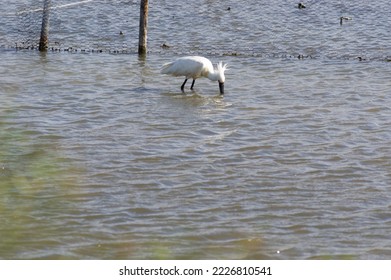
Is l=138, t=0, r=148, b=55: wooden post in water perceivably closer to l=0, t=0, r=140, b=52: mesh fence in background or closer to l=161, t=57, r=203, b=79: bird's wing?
l=0, t=0, r=140, b=52: mesh fence in background

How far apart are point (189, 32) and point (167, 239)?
1233cm

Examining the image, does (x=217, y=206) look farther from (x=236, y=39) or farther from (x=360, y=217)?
(x=236, y=39)

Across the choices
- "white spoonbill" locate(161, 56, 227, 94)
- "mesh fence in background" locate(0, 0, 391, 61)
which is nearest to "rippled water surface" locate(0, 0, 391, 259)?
"mesh fence in background" locate(0, 0, 391, 61)

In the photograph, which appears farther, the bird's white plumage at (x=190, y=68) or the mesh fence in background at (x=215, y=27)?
the mesh fence in background at (x=215, y=27)

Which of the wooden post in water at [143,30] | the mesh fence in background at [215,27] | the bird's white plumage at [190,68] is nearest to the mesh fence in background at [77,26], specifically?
the mesh fence in background at [215,27]

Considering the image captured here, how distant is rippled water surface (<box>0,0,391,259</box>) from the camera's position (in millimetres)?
8641

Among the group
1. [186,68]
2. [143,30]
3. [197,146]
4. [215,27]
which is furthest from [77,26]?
[197,146]

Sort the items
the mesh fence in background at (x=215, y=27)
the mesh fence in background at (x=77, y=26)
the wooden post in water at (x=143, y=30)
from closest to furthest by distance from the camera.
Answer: the wooden post in water at (x=143, y=30)
the mesh fence in background at (x=215, y=27)
the mesh fence in background at (x=77, y=26)

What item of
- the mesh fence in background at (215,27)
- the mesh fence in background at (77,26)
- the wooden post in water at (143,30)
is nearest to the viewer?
the wooden post in water at (143,30)

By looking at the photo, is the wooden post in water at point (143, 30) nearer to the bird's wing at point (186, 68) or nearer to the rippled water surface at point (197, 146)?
the rippled water surface at point (197, 146)

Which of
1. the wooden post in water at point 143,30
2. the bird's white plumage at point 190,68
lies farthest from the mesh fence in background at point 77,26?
the bird's white plumage at point 190,68

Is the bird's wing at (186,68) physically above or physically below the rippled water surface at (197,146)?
above

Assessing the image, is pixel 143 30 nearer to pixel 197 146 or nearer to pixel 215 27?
pixel 215 27

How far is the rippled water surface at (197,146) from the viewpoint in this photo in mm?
8641
